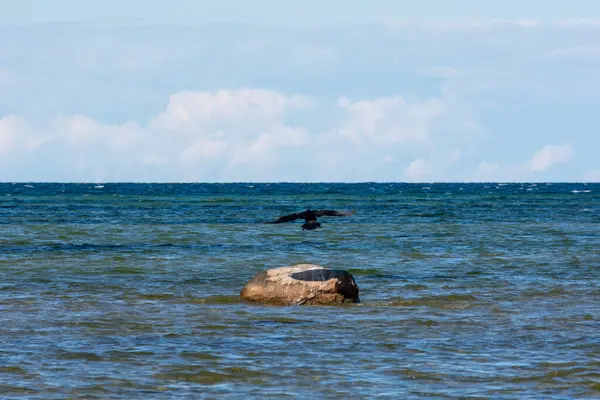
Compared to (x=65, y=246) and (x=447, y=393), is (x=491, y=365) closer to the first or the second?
(x=447, y=393)

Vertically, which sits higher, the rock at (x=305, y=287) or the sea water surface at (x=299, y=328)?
the rock at (x=305, y=287)

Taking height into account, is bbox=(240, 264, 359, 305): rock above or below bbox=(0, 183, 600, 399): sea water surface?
above

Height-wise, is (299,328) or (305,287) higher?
(305,287)

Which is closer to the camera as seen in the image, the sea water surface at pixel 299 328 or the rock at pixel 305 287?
the sea water surface at pixel 299 328

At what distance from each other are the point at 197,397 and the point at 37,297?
969cm

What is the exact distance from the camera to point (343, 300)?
18547 mm

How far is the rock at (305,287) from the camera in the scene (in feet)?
59.9

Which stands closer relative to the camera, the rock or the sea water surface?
the sea water surface

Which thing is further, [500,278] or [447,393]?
[500,278]

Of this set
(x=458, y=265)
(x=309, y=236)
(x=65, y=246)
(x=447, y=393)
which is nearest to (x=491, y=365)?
(x=447, y=393)

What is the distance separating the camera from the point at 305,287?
1823 centimetres

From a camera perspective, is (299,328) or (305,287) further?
(305,287)

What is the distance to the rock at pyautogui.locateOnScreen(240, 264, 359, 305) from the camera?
18.2 meters

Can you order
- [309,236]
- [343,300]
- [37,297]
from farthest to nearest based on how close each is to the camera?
[309,236], [37,297], [343,300]
